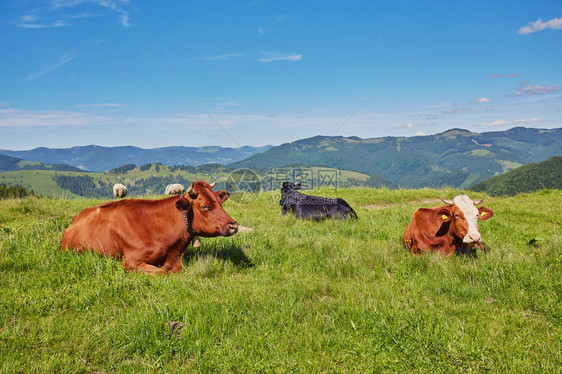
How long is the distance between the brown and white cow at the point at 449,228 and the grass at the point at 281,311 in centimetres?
55

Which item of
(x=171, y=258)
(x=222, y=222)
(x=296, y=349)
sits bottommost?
(x=296, y=349)

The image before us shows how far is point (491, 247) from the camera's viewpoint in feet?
24.8

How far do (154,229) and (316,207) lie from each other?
8.03 meters

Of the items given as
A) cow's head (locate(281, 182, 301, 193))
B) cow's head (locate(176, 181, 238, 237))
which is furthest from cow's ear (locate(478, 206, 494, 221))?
cow's head (locate(281, 182, 301, 193))

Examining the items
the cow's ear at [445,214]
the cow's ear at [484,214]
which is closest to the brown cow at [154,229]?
the cow's ear at [445,214]

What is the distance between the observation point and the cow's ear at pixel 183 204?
6.08m

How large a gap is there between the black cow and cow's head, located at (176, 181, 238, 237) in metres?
7.06

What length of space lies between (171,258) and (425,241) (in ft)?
19.0

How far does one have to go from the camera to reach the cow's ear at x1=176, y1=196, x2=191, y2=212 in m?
6.08

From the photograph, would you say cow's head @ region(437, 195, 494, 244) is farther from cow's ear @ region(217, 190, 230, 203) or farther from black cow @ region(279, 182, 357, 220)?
→ black cow @ region(279, 182, 357, 220)

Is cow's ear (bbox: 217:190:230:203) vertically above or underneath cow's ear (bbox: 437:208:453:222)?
above

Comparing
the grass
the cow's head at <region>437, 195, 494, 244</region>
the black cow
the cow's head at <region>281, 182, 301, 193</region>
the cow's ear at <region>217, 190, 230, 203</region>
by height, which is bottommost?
the grass

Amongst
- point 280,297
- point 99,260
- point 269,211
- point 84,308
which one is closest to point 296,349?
point 280,297

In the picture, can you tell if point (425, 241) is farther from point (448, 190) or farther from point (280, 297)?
point (448, 190)
